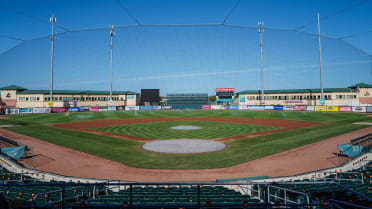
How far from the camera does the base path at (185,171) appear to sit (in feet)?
42.2

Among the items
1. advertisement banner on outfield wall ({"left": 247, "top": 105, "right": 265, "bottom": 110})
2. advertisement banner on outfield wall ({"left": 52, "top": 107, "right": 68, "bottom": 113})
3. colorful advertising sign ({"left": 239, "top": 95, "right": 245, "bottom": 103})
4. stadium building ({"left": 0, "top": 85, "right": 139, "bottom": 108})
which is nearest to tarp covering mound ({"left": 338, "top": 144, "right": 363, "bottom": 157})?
advertisement banner on outfield wall ({"left": 247, "top": 105, "right": 265, "bottom": 110})

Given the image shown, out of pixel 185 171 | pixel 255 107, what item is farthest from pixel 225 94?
pixel 185 171

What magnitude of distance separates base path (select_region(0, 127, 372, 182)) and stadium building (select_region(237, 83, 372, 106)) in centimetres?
5788

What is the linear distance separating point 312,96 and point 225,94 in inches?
1187

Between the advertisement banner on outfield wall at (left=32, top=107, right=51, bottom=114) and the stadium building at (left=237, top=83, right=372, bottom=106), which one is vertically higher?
the stadium building at (left=237, top=83, right=372, bottom=106)

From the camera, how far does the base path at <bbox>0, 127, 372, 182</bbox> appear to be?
1286 cm

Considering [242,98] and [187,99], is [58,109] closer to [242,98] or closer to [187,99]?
[187,99]

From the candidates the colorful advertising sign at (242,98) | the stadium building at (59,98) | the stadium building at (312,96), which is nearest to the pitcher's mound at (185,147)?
the stadium building at (312,96)

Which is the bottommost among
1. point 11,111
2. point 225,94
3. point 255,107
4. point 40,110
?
point 11,111

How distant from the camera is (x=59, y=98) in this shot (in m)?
74.6

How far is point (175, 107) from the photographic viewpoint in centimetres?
8325

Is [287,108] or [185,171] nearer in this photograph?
[185,171]

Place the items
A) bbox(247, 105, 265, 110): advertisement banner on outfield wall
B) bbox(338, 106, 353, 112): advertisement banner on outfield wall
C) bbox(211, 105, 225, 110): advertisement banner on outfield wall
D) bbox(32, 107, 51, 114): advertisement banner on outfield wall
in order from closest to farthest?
bbox(338, 106, 353, 112): advertisement banner on outfield wall
bbox(32, 107, 51, 114): advertisement banner on outfield wall
bbox(247, 105, 265, 110): advertisement banner on outfield wall
bbox(211, 105, 225, 110): advertisement banner on outfield wall

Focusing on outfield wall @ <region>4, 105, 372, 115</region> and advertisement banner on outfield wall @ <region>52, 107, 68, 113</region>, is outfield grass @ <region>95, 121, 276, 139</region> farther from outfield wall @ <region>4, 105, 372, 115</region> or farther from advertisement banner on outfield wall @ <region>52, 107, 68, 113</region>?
outfield wall @ <region>4, 105, 372, 115</region>
